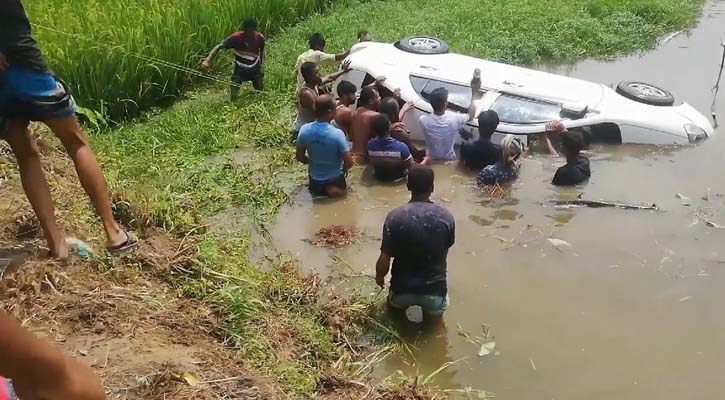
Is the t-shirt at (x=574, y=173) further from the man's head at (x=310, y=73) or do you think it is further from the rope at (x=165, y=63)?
the rope at (x=165, y=63)

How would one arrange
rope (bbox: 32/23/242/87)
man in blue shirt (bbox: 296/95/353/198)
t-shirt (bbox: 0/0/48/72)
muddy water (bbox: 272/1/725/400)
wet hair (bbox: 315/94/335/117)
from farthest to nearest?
rope (bbox: 32/23/242/87), man in blue shirt (bbox: 296/95/353/198), wet hair (bbox: 315/94/335/117), muddy water (bbox: 272/1/725/400), t-shirt (bbox: 0/0/48/72)

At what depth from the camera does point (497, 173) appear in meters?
7.30

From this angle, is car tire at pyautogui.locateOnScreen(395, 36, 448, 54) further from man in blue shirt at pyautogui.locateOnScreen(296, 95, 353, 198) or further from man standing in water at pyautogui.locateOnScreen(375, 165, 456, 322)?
man standing in water at pyautogui.locateOnScreen(375, 165, 456, 322)

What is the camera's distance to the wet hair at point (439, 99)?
758cm

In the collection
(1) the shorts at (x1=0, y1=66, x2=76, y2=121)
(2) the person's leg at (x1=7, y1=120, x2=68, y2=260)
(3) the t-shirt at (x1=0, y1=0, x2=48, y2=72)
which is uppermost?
(3) the t-shirt at (x1=0, y1=0, x2=48, y2=72)

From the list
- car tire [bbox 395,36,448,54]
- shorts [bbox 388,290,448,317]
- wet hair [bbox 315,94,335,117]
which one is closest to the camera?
shorts [bbox 388,290,448,317]

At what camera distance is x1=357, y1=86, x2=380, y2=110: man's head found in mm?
7852

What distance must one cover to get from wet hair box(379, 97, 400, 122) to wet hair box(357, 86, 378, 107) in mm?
168

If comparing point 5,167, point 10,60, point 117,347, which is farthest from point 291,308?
point 5,167

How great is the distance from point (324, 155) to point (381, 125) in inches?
27.5

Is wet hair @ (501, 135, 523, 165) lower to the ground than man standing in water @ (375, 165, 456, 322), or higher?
lower

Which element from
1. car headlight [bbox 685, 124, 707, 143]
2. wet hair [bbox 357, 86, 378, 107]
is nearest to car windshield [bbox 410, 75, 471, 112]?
wet hair [bbox 357, 86, 378, 107]

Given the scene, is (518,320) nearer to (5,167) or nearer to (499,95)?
(499,95)

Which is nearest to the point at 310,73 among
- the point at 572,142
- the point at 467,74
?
the point at 467,74
